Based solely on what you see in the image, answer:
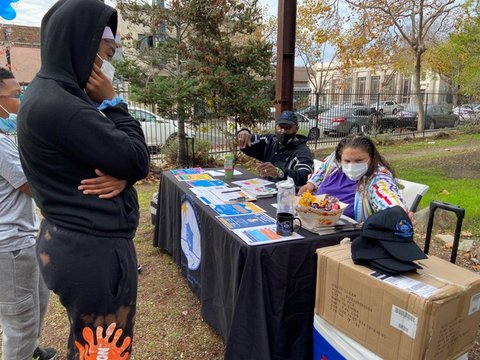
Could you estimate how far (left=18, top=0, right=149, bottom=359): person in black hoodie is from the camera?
1128 mm

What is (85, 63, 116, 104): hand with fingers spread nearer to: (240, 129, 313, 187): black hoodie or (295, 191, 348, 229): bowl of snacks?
(295, 191, 348, 229): bowl of snacks

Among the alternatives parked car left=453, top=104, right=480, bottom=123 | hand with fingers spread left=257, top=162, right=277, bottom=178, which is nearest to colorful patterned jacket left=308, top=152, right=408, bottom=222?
hand with fingers spread left=257, top=162, right=277, bottom=178

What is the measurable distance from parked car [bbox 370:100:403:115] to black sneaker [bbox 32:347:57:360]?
13.3 m

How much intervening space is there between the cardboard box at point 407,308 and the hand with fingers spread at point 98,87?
1.28 m

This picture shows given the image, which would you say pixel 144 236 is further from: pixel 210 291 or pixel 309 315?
pixel 309 315

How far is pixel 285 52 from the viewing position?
4680 mm

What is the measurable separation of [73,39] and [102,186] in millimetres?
476

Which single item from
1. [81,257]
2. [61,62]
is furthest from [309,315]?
[61,62]

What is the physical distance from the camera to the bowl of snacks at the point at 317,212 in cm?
211

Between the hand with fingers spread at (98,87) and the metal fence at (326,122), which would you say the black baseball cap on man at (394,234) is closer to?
the hand with fingers spread at (98,87)

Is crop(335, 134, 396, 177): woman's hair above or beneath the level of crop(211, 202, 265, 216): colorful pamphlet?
above

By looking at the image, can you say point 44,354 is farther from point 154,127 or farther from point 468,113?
point 468,113

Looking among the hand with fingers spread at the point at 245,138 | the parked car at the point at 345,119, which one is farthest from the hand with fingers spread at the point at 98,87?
the parked car at the point at 345,119

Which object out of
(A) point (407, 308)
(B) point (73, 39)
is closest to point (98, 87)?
(B) point (73, 39)
